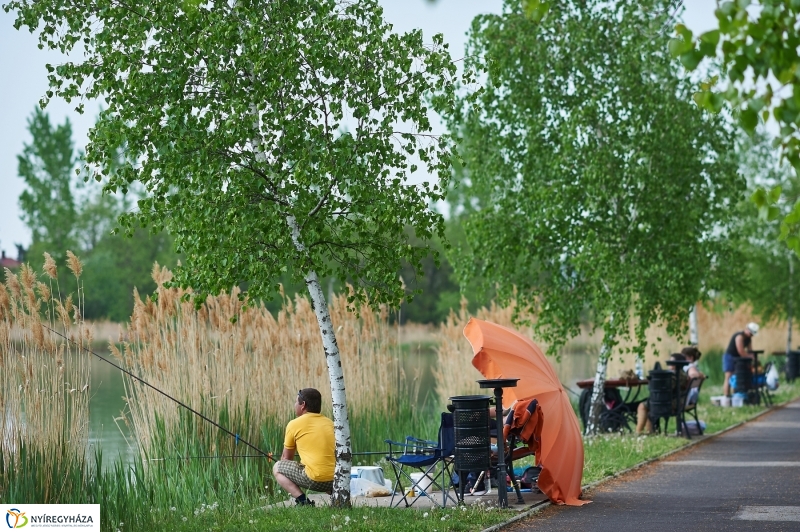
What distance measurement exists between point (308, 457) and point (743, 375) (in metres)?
14.3

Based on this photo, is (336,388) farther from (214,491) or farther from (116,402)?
(116,402)

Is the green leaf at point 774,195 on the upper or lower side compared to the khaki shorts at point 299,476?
upper

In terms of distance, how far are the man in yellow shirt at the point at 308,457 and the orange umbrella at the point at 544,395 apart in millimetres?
1831

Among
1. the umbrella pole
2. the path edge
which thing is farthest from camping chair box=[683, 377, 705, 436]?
the umbrella pole

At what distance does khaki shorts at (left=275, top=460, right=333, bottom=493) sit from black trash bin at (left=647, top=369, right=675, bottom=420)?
7.43m

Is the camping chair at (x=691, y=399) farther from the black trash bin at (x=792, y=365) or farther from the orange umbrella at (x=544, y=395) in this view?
the black trash bin at (x=792, y=365)

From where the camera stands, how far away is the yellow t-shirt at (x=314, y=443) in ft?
33.8

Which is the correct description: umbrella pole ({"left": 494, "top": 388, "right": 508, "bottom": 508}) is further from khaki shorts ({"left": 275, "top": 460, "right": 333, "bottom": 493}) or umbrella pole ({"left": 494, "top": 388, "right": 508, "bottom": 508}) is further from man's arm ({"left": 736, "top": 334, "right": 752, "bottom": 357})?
man's arm ({"left": 736, "top": 334, "right": 752, "bottom": 357})

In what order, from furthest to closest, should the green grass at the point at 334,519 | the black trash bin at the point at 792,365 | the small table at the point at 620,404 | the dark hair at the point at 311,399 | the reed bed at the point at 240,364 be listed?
the black trash bin at the point at 792,365, the small table at the point at 620,404, the reed bed at the point at 240,364, the dark hair at the point at 311,399, the green grass at the point at 334,519

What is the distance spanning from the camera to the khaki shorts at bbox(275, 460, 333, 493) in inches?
406

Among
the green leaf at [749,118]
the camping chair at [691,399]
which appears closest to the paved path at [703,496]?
the camping chair at [691,399]

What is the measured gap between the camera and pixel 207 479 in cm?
1116

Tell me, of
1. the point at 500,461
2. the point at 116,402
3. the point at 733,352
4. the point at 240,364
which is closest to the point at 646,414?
the point at 733,352

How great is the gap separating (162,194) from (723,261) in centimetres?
1204
